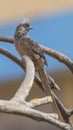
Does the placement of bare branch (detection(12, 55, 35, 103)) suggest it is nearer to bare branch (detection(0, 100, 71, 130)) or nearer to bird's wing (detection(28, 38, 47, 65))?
bare branch (detection(0, 100, 71, 130))

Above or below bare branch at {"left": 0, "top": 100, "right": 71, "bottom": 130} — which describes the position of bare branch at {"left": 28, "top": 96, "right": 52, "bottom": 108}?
above

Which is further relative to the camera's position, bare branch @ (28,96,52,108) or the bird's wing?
the bird's wing

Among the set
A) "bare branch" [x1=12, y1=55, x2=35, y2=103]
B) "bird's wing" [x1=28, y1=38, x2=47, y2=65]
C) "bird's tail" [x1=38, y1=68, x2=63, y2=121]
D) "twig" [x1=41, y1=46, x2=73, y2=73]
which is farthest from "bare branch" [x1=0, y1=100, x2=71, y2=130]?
"twig" [x1=41, y1=46, x2=73, y2=73]

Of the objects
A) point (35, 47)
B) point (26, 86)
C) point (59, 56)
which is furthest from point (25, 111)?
point (59, 56)

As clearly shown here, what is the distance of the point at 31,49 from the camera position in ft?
4.50

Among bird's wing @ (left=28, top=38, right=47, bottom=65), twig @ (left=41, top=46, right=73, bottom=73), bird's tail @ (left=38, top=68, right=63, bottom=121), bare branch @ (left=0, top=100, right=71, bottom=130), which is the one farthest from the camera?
twig @ (left=41, top=46, right=73, bottom=73)

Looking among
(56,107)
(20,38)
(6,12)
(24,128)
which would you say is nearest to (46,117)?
(56,107)

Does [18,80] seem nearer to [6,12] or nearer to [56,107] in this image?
[6,12]

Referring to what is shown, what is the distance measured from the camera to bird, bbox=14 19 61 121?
1.30 meters

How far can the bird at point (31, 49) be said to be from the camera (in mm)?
1301

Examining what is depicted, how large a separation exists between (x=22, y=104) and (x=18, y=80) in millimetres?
3990

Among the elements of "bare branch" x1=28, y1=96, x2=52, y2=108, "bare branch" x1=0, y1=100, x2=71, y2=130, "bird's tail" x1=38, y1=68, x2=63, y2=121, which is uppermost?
"bird's tail" x1=38, y1=68, x2=63, y2=121

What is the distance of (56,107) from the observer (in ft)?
4.10

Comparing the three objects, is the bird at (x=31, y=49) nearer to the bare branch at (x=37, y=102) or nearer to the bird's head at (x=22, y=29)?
the bird's head at (x=22, y=29)
